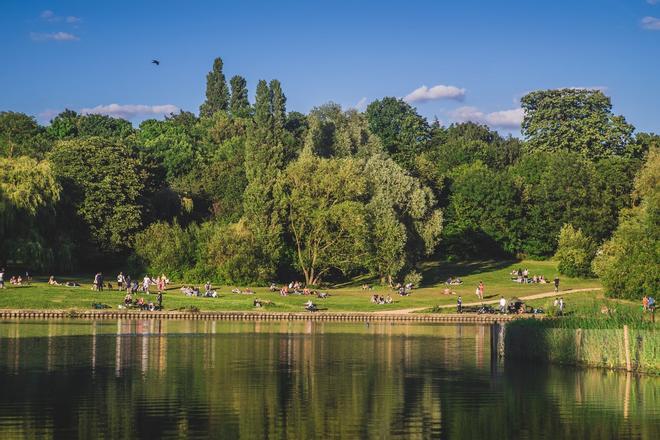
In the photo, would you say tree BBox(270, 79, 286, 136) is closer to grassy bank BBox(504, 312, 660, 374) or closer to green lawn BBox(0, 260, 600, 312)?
green lawn BBox(0, 260, 600, 312)

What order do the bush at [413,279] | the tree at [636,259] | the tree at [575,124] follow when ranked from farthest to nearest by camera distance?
the tree at [575,124], the bush at [413,279], the tree at [636,259]

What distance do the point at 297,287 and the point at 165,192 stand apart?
2580 cm

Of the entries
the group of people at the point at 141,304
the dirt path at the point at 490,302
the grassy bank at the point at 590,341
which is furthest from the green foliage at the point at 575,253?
the grassy bank at the point at 590,341

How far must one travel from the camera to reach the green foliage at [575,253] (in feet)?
328

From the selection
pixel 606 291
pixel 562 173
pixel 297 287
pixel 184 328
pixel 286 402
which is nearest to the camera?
pixel 286 402

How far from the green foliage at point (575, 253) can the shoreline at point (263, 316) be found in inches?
1090

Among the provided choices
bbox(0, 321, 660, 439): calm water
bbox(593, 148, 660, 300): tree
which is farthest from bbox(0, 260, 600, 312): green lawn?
bbox(0, 321, 660, 439): calm water

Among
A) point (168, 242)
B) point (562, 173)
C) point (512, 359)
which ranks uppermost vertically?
point (562, 173)

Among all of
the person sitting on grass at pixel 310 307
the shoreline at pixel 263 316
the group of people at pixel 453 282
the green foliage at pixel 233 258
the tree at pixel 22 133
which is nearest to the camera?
the shoreline at pixel 263 316

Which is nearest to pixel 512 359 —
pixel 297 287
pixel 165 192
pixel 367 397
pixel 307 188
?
pixel 367 397

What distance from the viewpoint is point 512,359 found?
4138cm

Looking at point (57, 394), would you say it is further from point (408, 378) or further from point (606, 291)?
point (606, 291)

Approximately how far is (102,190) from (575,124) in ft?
243

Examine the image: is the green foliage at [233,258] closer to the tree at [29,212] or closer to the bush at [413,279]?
the tree at [29,212]
